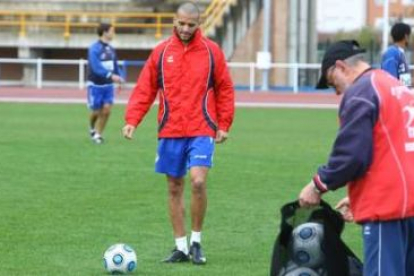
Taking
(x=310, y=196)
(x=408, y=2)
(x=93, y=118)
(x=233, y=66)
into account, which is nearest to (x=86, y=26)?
(x=233, y=66)

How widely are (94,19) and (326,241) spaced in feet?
147

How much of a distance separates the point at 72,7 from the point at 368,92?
47.2 metres

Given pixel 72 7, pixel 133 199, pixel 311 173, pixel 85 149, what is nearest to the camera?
pixel 133 199

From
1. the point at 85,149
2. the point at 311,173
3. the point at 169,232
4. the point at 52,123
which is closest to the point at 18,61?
the point at 52,123

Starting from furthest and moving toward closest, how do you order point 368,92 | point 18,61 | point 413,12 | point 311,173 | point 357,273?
point 413,12
point 18,61
point 311,173
point 357,273
point 368,92

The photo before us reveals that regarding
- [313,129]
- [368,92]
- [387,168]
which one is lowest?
[313,129]

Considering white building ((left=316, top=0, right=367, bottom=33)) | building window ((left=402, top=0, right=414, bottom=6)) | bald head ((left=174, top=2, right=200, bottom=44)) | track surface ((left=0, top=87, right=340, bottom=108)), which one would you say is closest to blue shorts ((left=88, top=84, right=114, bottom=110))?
bald head ((left=174, top=2, right=200, bottom=44))

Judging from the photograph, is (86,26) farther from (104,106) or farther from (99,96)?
(104,106)

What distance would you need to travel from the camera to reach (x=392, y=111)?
6.56m

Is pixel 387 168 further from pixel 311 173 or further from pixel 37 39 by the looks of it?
pixel 37 39

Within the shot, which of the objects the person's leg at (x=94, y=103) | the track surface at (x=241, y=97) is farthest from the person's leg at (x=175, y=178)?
the track surface at (x=241, y=97)

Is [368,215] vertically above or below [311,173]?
above

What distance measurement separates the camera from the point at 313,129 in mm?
25906

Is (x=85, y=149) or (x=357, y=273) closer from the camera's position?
(x=357, y=273)
